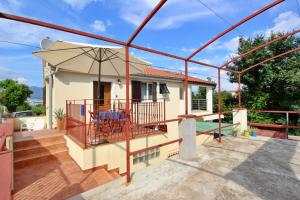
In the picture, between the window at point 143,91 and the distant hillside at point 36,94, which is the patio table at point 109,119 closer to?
the window at point 143,91

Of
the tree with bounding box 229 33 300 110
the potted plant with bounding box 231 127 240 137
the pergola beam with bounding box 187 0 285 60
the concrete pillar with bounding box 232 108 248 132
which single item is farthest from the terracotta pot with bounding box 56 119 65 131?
the tree with bounding box 229 33 300 110

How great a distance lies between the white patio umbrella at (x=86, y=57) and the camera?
4371 millimetres

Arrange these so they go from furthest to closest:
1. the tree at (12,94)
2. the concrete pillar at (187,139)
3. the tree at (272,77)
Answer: the tree at (12,94)
the tree at (272,77)
the concrete pillar at (187,139)

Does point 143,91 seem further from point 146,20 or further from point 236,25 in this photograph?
point 146,20

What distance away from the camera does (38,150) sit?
5133 millimetres

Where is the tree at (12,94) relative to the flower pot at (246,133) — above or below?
above

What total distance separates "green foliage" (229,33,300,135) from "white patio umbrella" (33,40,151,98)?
31.9ft

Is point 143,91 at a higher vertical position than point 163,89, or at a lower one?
lower

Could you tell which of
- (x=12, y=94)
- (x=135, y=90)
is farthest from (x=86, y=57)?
(x=12, y=94)

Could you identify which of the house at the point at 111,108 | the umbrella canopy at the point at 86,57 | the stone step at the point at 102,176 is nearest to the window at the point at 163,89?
the house at the point at 111,108

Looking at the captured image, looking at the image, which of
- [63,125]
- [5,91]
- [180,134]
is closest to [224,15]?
[180,134]

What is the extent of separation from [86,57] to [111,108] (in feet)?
9.54

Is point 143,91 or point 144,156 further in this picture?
point 143,91

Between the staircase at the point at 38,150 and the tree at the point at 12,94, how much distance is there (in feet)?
40.2
